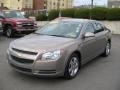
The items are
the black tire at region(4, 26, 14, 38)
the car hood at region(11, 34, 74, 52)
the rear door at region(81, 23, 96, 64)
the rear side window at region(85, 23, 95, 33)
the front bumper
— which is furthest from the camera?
the black tire at region(4, 26, 14, 38)

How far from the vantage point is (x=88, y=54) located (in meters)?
7.78

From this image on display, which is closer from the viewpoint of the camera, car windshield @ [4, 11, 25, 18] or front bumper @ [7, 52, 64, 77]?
front bumper @ [7, 52, 64, 77]

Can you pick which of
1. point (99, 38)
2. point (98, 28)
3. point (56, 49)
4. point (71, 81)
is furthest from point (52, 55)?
point (98, 28)

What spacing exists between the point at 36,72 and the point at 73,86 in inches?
38.0

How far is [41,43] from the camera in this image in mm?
6586

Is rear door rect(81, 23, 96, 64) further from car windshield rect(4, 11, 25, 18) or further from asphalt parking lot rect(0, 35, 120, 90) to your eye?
car windshield rect(4, 11, 25, 18)

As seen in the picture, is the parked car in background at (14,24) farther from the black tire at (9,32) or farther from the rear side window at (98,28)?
the rear side window at (98,28)

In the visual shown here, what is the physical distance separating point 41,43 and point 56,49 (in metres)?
0.51

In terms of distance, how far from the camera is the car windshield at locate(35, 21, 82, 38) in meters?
7.47

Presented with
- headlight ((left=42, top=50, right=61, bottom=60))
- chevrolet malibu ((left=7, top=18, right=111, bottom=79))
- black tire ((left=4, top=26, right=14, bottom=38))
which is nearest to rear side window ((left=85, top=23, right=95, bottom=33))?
chevrolet malibu ((left=7, top=18, right=111, bottom=79))

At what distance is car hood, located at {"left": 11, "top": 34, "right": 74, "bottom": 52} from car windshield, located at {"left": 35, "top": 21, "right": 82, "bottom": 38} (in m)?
0.39

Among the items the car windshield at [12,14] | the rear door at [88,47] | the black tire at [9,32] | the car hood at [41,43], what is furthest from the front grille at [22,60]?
the car windshield at [12,14]

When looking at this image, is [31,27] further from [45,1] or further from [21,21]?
[45,1]

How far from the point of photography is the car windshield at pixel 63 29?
7471 millimetres
